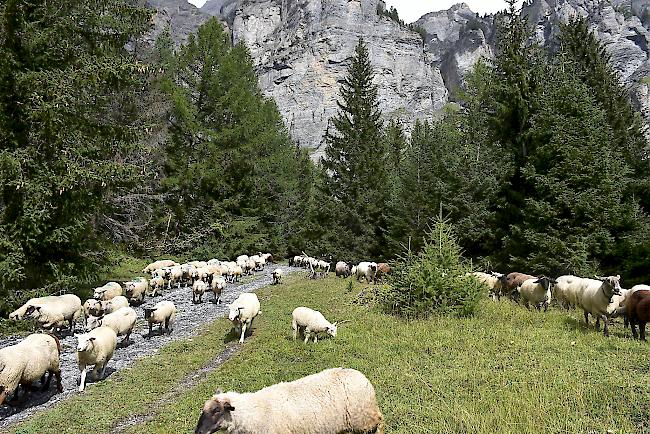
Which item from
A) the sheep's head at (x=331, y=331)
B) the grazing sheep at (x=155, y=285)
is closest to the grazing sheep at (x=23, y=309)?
the grazing sheep at (x=155, y=285)

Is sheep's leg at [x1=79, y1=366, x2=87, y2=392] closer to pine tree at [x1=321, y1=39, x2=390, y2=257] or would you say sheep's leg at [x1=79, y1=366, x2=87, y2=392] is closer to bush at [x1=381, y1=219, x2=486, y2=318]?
bush at [x1=381, y1=219, x2=486, y2=318]

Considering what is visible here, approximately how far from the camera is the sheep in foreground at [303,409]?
5.19m

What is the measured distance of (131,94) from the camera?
2750 cm

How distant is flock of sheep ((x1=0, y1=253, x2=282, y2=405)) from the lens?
328 inches

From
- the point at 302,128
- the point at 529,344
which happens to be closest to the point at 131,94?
the point at 529,344

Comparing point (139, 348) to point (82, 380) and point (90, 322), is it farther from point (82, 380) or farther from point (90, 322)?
point (82, 380)

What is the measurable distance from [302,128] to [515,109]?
7951cm

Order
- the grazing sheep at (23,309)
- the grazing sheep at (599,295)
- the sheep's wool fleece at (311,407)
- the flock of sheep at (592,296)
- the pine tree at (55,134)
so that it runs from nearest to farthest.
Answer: the sheep's wool fleece at (311,407) → the flock of sheep at (592,296) → the grazing sheep at (599,295) → the grazing sheep at (23,309) → the pine tree at (55,134)

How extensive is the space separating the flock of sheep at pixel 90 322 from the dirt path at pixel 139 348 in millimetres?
286

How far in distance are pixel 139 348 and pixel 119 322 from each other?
952 mm

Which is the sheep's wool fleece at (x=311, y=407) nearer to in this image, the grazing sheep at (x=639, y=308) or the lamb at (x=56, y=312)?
the grazing sheep at (x=639, y=308)

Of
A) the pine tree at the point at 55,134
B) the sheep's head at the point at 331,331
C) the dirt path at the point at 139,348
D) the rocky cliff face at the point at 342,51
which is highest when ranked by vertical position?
the rocky cliff face at the point at 342,51

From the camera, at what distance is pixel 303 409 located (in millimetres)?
5664

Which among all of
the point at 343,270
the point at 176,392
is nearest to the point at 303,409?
the point at 176,392
